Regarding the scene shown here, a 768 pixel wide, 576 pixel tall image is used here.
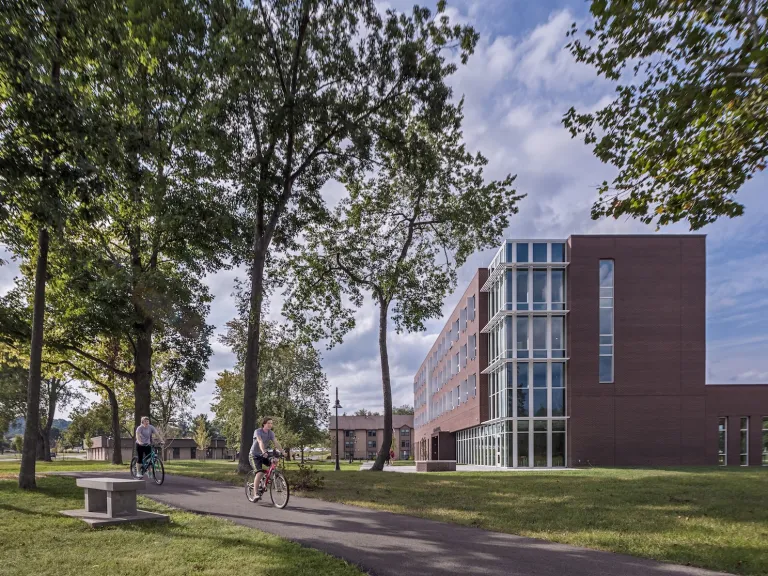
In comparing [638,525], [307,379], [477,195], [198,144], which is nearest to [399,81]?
[477,195]

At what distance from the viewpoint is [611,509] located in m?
12.6

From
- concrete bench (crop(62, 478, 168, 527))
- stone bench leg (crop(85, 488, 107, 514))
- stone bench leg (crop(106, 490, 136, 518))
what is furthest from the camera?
stone bench leg (crop(85, 488, 107, 514))

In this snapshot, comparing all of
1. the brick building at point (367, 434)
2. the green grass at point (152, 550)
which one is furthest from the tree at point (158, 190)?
the brick building at point (367, 434)

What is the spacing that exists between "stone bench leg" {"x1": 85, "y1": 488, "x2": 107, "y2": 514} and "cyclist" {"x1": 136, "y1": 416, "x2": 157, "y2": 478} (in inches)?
243

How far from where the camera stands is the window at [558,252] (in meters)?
37.8

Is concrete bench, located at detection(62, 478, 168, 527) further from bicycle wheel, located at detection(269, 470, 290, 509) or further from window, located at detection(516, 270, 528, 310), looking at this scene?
window, located at detection(516, 270, 528, 310)

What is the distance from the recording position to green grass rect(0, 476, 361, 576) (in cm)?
716

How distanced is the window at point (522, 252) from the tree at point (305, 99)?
1639 cm

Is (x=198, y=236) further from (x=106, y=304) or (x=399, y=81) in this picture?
(x=399, y=81)

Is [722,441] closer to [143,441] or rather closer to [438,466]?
[438,466]

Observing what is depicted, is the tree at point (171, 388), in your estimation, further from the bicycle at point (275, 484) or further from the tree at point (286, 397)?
the bicycle at point (275, 484)

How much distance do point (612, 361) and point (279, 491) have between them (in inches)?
1132

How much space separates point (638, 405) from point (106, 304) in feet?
94.9

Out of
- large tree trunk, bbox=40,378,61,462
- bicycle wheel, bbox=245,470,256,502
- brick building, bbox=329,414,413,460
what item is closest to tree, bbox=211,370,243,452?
large tree trunk, bbox=40,378,61,462
